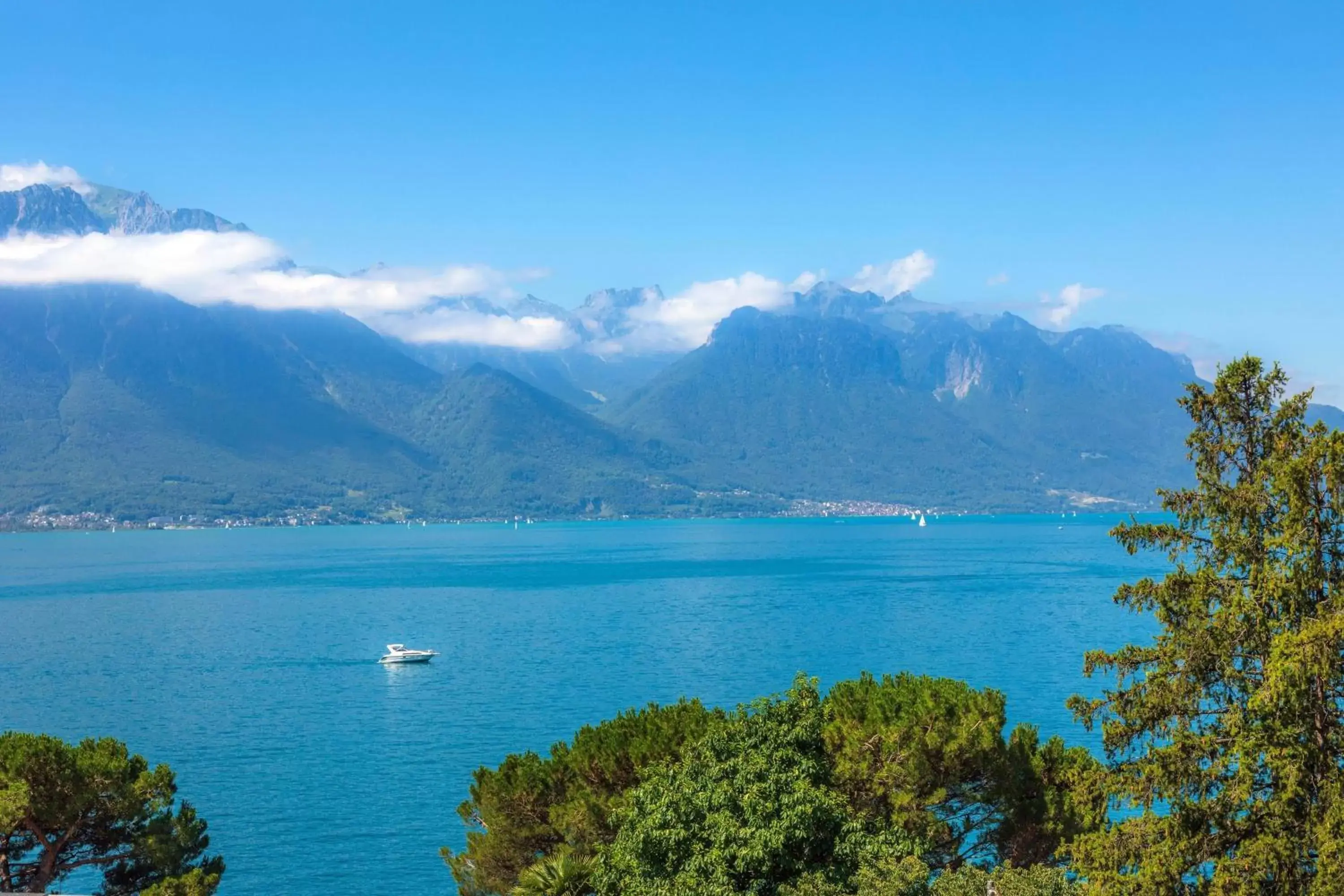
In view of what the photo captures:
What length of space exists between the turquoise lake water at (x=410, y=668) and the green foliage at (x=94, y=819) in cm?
1224

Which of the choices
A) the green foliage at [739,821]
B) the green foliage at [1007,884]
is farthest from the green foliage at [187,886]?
the green foliage at [1007,884]

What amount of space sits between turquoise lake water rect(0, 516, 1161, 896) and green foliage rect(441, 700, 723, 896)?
40.5ft

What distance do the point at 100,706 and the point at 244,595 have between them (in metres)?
80.1

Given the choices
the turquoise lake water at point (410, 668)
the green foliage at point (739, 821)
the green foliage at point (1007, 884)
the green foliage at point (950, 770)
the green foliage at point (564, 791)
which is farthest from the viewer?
the turquoise lake water at point (410, 668)

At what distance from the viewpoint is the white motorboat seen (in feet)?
319

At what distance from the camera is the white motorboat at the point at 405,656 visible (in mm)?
97125

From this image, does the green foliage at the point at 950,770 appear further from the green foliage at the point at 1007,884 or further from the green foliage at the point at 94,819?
the green foliage at the point at 94,819

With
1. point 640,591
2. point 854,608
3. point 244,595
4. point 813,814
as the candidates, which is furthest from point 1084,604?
point 813,814

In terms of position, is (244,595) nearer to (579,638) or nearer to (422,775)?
(579,638)

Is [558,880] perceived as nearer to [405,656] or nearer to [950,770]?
[950,770]

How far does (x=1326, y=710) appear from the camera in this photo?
19078mm

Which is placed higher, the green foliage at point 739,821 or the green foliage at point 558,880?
the green foliage at point 739,821

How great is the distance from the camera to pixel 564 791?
1264 inches

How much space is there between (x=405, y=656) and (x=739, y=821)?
78905 mm
